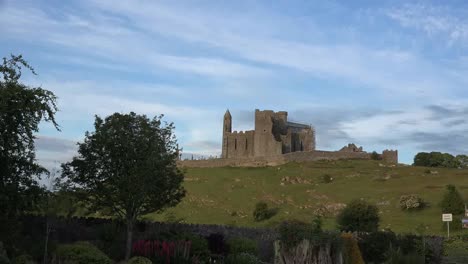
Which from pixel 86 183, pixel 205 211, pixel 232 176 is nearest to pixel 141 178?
pixel 86 183

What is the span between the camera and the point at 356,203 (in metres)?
50.2

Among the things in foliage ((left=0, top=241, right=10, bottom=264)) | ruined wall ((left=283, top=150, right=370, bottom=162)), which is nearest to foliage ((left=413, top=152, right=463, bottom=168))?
ruined wall ((left=283, top=150, right=370, bottom=162))

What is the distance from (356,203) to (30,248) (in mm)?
34945

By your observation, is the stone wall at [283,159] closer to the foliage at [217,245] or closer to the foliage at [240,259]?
the foliage at [217,245]

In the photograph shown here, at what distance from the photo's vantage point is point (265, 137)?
4599 inches

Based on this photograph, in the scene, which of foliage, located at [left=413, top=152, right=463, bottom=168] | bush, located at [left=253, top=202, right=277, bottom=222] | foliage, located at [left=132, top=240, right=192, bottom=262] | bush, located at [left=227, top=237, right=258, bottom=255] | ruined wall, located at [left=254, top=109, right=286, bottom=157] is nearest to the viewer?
foliage, located at [left=132, top=240, right=192, bottom=262]

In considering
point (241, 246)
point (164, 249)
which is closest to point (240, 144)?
point (241, 246)

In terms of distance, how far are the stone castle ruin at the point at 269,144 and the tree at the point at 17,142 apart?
86096 mm

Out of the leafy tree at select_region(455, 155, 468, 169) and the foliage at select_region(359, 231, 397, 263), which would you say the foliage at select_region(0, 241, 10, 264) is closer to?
the foliage at select_region(359, 231, 397, 263)

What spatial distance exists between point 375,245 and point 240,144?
9129 centimetres

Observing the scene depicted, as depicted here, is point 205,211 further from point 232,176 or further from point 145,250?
point 145,250

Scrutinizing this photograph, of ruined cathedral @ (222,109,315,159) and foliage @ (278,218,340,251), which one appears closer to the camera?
foliage @ (278,218,340,251)

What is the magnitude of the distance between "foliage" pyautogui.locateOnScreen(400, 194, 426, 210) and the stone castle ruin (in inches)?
1572

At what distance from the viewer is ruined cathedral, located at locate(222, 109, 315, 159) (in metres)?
116
